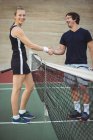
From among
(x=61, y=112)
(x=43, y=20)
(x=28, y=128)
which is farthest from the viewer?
(x=43, y=20)

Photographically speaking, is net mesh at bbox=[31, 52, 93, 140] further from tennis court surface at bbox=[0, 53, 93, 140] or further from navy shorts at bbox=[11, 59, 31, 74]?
navy shorts at bbox=[11, 59, 31, 74]

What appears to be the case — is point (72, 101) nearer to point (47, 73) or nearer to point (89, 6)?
point (47, 73)

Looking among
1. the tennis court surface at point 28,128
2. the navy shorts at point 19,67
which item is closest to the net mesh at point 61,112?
the tennis court surface at point 28,128

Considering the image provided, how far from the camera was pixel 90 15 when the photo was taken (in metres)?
12.7

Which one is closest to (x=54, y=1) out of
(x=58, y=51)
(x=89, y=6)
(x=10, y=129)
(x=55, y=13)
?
(x=55, y=13)

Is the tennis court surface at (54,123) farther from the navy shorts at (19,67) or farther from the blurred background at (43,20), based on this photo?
the blurred background at (43,20)

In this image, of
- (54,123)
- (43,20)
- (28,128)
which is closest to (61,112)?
(54,123)

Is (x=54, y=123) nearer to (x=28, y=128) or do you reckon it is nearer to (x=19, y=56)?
(x=28, y=128)

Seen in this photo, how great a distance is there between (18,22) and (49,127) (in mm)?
1323

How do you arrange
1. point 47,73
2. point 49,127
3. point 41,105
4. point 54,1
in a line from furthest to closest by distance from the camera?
point 54,1 < point 41,105 < point 47,73 < point 49,127

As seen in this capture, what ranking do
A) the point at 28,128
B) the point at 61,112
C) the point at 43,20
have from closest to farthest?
1. the point at 61,112
2. the point at 28,128
3. the point at 43,20

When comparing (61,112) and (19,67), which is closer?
(61,112)

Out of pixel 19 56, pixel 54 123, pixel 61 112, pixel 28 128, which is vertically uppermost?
pixel 19 56

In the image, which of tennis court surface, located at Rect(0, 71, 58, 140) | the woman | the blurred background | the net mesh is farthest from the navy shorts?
the blurred background
